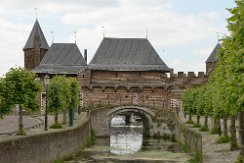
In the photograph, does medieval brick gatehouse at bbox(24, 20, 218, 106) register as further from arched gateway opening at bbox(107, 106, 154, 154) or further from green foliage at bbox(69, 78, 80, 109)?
green foliage at bbox(69, 78, 80, 109)

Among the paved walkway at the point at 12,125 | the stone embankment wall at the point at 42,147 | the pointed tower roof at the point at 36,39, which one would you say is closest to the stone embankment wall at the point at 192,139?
the stone embankment wall at the point at 42,147

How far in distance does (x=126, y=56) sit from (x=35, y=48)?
12188 mm

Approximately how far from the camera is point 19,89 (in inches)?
992

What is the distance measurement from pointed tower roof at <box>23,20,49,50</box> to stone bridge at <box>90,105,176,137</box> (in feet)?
47.6

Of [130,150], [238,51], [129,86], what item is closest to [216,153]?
[238,51]

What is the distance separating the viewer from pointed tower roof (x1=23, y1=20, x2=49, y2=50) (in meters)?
58.1

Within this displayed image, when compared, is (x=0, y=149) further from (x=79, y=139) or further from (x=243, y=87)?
(x=79, y=139)

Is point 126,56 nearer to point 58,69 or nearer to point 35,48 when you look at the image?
point 58,69

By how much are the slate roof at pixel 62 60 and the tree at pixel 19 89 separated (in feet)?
83.7

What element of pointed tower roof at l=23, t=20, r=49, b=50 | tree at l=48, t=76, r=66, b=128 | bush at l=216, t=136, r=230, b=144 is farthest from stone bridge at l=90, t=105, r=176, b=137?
bush at l=216, t=136, r=230, b=144

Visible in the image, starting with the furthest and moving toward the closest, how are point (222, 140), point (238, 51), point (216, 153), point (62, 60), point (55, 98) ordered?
point (62, 60) < point (55, 98) < point (222, 140) < point (216, 153) < point (238, 51)

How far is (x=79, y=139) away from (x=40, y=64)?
23471mm

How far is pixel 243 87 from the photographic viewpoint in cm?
959

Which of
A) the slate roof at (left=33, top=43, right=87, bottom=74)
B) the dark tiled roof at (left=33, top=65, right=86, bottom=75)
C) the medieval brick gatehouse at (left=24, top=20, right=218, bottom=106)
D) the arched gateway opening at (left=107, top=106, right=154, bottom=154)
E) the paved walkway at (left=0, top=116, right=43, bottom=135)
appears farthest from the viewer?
the slate roof at (left=33, top=43, right=87, bottom=74)
